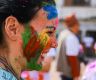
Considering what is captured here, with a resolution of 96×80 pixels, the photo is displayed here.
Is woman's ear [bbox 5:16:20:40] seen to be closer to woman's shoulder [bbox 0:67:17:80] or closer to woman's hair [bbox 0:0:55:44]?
woman's hair [bbox 0:0:55:44]

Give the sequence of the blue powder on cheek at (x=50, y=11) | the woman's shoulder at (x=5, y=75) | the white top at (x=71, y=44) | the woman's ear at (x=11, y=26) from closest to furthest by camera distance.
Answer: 1. the woman's shoulder at (x=5, y=75)
2. the woman's ear at (x=11, y=26)
3. the blue powder on cheek at (x=50, y=11)
4. the white top at (x=71, y=44)

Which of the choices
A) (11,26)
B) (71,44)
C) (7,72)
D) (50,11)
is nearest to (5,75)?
(7,72)

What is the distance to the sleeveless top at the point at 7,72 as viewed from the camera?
1564mm

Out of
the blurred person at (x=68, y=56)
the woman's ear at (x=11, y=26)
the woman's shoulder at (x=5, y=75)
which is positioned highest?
the woman's ear at (x=11, y=26)

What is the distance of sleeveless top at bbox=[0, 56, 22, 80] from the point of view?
156 cm

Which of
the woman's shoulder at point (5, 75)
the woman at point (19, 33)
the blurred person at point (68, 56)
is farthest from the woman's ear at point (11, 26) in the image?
the blurred person at point (68, 56)

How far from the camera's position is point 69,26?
19.2ft

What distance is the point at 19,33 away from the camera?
5.60 ft

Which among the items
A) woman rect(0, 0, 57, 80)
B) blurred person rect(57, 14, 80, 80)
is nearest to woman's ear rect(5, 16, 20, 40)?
woman rect(0, 0, 57, 80)

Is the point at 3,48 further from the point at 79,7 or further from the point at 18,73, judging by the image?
the point at 79,7

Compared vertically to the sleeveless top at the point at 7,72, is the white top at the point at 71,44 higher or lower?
lower

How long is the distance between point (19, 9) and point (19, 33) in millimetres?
99

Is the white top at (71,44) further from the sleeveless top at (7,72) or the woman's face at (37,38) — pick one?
the sleeveless top at (7,72)

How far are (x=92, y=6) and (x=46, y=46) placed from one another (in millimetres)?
25357
